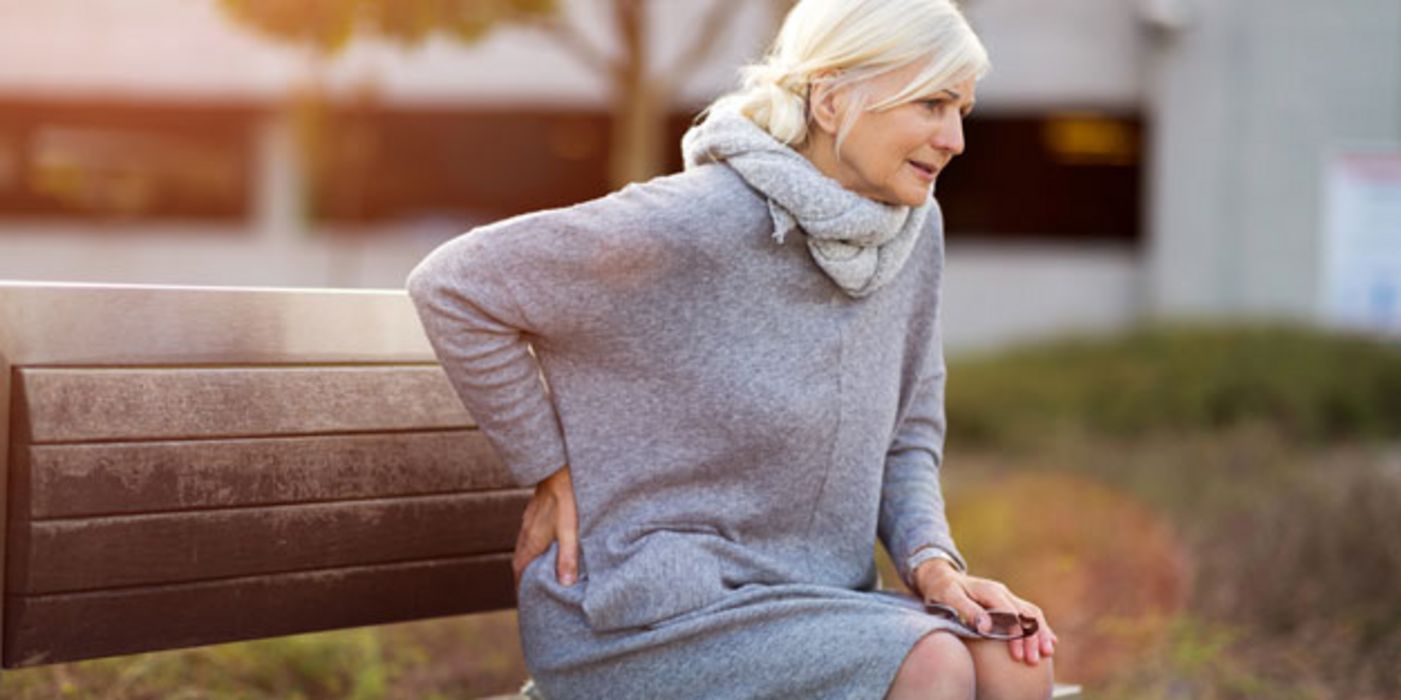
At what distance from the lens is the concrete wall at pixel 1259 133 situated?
17328mm

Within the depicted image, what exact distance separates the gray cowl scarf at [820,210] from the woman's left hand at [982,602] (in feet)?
1.38

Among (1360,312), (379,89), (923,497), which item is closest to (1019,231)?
(1360,312)

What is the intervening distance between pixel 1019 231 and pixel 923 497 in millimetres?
15757

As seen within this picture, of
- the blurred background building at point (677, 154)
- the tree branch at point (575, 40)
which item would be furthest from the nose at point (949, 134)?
the blurred background building at point (677, 154)

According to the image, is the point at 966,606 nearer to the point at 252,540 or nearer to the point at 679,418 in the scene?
the point at 679,418

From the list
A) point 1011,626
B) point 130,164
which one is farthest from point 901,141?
point 130,164

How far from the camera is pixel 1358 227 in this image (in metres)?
17.3

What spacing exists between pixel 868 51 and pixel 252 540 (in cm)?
114

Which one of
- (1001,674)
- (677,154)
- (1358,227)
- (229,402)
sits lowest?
(1358,227)

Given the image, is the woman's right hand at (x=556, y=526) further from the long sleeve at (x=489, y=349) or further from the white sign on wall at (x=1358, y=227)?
the white sign on wall at (x=1358, y=227)

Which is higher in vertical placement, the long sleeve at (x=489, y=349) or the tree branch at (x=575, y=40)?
the long sleeve at (x=489, y=349)

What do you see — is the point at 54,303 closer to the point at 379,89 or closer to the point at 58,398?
the point at 58,398

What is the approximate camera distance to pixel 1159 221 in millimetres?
17844

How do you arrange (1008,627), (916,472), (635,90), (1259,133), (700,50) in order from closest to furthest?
(1008,627), (916,472), (635,90), (700,50), (1259,133)
